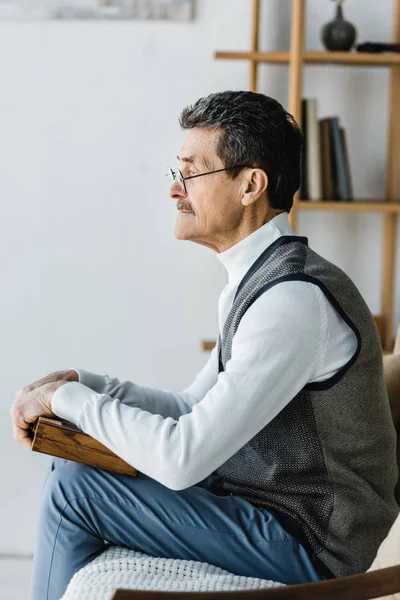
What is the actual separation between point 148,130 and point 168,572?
166 centimetres

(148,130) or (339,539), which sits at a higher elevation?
(148,130)

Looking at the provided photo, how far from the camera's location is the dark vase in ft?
8.09

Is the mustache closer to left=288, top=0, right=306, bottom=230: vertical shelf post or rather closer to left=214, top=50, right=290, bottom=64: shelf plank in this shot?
left=288, top=0, right=306, bottom=230: vertical shelf post

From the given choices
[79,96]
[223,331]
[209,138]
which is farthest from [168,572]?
[79,96]

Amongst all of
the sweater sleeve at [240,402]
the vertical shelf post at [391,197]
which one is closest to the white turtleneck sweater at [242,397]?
the sweater sleeve at [240,402]

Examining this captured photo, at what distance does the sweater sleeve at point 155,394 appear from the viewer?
1.75 m

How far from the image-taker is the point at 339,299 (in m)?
1.38

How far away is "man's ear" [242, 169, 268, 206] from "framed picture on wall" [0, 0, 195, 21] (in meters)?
1.27

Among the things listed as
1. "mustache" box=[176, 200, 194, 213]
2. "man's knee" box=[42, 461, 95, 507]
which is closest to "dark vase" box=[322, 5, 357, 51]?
"mustache" box=[176, 200, 194, 213]

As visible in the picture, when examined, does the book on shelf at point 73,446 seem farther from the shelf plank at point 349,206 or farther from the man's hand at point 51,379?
the shelf plank at point 349,206

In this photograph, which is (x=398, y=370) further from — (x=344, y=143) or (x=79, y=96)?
(x=79, y=96)

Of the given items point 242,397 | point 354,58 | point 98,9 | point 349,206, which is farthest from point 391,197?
point 242,397

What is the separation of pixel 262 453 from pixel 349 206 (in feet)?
3.98

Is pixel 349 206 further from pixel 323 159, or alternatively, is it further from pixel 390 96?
pixel 390 96
